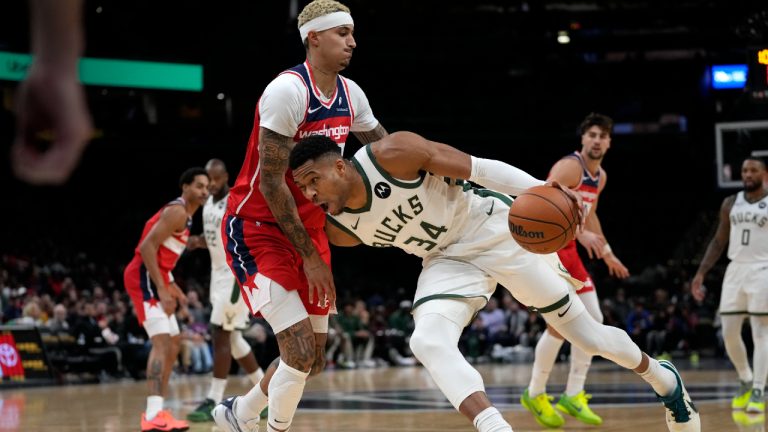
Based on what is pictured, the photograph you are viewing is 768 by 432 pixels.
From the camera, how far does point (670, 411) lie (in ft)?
15.8

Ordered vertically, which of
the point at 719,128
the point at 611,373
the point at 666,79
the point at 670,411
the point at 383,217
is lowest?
the point at 611,373

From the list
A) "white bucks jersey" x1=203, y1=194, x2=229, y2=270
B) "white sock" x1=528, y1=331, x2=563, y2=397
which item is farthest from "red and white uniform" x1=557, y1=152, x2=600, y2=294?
"white bucks jersey" x1=203, y1=194, x2=229, y2=270

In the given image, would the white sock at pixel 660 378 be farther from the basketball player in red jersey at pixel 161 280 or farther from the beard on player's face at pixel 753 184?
the beard on player's face at pixel 753 184

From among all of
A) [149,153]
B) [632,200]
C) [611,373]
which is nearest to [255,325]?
[611,373]

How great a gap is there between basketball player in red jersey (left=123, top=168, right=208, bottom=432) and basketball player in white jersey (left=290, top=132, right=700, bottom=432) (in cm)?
314

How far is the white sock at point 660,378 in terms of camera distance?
4.70 metres

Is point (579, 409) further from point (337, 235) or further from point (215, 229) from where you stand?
point (215, 229)

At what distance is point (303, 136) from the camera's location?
4508 mm

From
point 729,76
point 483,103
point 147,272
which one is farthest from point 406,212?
point 483,103

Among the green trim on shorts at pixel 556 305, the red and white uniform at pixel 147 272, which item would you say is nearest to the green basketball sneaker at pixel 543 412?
the green trim on shorts at pixel 556 305

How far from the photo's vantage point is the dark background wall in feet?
73.8

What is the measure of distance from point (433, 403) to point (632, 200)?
59.9 ft

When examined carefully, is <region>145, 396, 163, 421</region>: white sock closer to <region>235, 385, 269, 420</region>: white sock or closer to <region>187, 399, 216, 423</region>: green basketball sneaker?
<region>187, 399, 216, 423</region>: green basketball sneaker

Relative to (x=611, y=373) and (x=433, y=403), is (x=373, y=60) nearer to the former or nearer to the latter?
(x=611, y=373)
